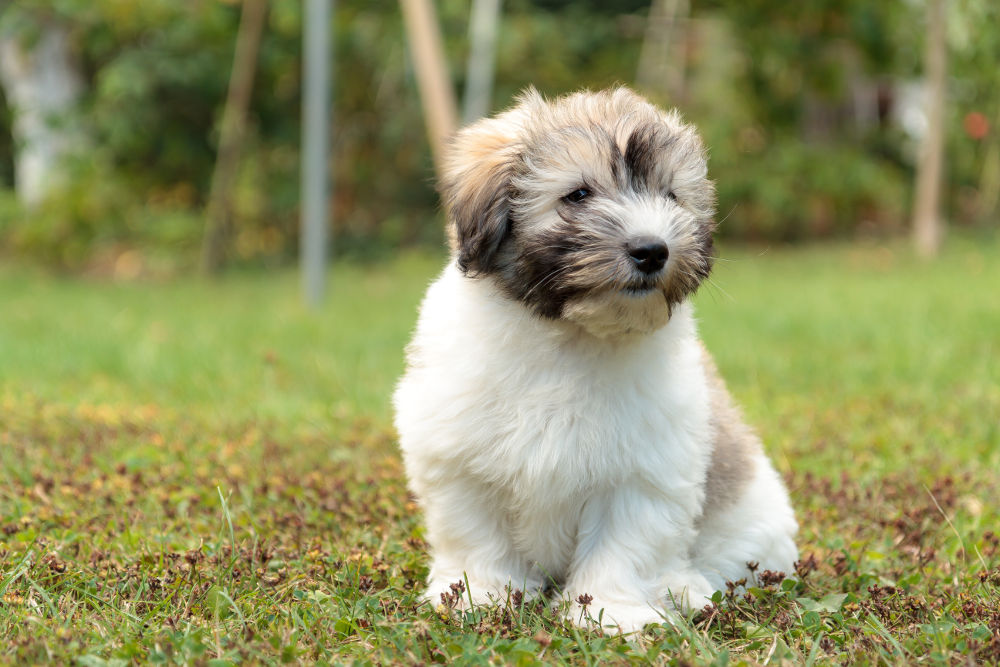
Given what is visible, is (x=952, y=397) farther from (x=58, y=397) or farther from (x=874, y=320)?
(x=58, y=397)

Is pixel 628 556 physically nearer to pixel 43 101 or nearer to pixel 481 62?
pixel 481 62

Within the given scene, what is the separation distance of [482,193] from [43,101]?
501 inches

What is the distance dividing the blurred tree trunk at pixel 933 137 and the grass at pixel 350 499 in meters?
6.01

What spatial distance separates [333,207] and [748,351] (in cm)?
975

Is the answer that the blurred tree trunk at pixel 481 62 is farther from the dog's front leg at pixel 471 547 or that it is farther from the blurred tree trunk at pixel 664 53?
the dog's front leg at pixel 471 547

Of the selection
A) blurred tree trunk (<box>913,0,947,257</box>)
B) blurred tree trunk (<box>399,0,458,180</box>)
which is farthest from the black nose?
blurred tree trunk (<box>913,0,947,257</box>)

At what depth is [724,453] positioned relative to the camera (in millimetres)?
3488

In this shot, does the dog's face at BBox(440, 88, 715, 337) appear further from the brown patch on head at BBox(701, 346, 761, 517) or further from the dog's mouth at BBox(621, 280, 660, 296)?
the brown patch on head at BBox(701, 346, 761, 517)

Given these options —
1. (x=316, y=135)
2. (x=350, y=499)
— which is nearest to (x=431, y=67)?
(x=316, y=135)

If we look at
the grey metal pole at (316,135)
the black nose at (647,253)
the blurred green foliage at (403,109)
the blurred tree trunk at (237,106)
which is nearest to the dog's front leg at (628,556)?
the black nose at (647,253)

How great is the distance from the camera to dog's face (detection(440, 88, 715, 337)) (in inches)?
113

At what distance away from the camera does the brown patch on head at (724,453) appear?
3.41m

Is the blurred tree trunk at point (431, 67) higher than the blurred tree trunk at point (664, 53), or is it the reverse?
the blurred tree trunk at point (664, 53)

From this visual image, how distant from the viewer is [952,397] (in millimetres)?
6102
